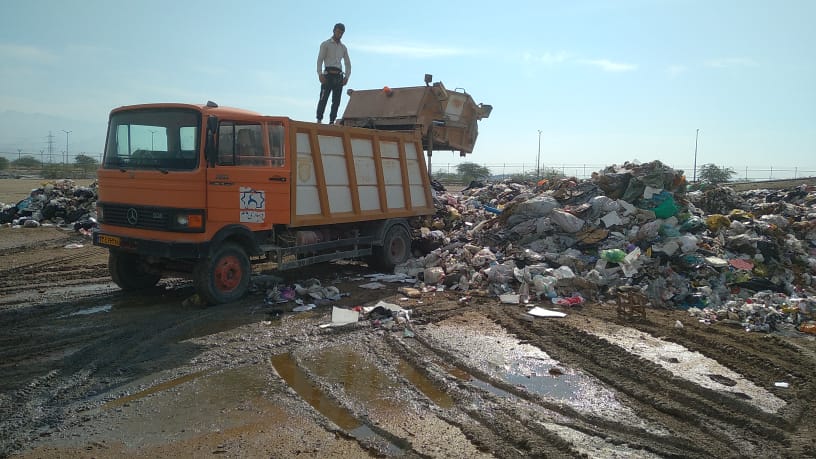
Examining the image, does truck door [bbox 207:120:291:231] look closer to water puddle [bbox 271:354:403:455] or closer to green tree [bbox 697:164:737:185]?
water puddle [bbox 271:354:403:455]

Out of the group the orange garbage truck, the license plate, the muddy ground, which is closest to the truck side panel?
the orange garbage truck

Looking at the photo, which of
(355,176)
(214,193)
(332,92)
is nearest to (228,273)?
(214,193)

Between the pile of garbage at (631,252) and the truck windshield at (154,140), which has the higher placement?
the truck windshield at (154,140)

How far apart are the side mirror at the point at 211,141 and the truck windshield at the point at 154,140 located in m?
0.12

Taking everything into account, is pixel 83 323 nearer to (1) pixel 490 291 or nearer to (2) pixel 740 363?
(1) pixel 490 291

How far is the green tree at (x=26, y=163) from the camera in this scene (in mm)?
48303

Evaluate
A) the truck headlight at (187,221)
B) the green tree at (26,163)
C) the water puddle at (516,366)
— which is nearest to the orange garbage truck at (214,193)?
the truck headlight at (187,221)

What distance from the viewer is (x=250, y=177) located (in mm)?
7027

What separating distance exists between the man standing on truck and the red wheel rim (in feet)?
15.3

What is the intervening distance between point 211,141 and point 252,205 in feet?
3.05

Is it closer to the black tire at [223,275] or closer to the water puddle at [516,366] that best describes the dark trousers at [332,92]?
the black tire at [223,275]

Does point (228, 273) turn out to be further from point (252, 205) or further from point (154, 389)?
point (154, 389)

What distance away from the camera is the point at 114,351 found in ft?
17.6

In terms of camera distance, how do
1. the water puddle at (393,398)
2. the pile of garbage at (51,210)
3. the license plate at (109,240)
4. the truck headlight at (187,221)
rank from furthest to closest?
the pile of garbage at (51,210) < the license plate at (109,240) < the truck headlight at (187,221) < the water puddle at (393,398)
